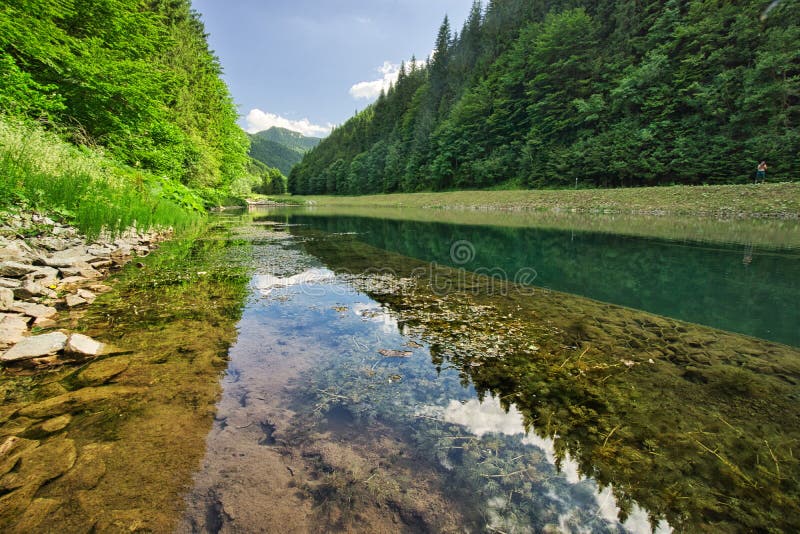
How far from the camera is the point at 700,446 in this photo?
1846mm

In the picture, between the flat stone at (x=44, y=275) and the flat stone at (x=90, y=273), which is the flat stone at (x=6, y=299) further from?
the flat stone at (x=90, y=273)

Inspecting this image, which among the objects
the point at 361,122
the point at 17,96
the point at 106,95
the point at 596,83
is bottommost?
the point at 17,96

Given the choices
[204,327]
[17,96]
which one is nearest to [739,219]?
[204,327]

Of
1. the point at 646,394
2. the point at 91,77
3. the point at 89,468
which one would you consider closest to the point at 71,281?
the point at 89,468

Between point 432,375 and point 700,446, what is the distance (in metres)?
1.66

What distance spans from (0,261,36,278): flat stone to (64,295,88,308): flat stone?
53 cm

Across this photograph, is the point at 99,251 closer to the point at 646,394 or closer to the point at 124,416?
the point at 124,416

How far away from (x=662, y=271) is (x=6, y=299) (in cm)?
942

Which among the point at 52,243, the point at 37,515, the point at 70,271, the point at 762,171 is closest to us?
the point at 37,515

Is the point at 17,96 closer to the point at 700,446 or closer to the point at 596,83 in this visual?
the point at 700,446

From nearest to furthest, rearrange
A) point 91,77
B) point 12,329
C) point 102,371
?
point 102,371 < point 12,329 < point 91,77

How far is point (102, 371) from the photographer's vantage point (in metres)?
2.36

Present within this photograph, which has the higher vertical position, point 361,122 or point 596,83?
point 361,122

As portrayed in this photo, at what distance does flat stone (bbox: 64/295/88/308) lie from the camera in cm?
357
